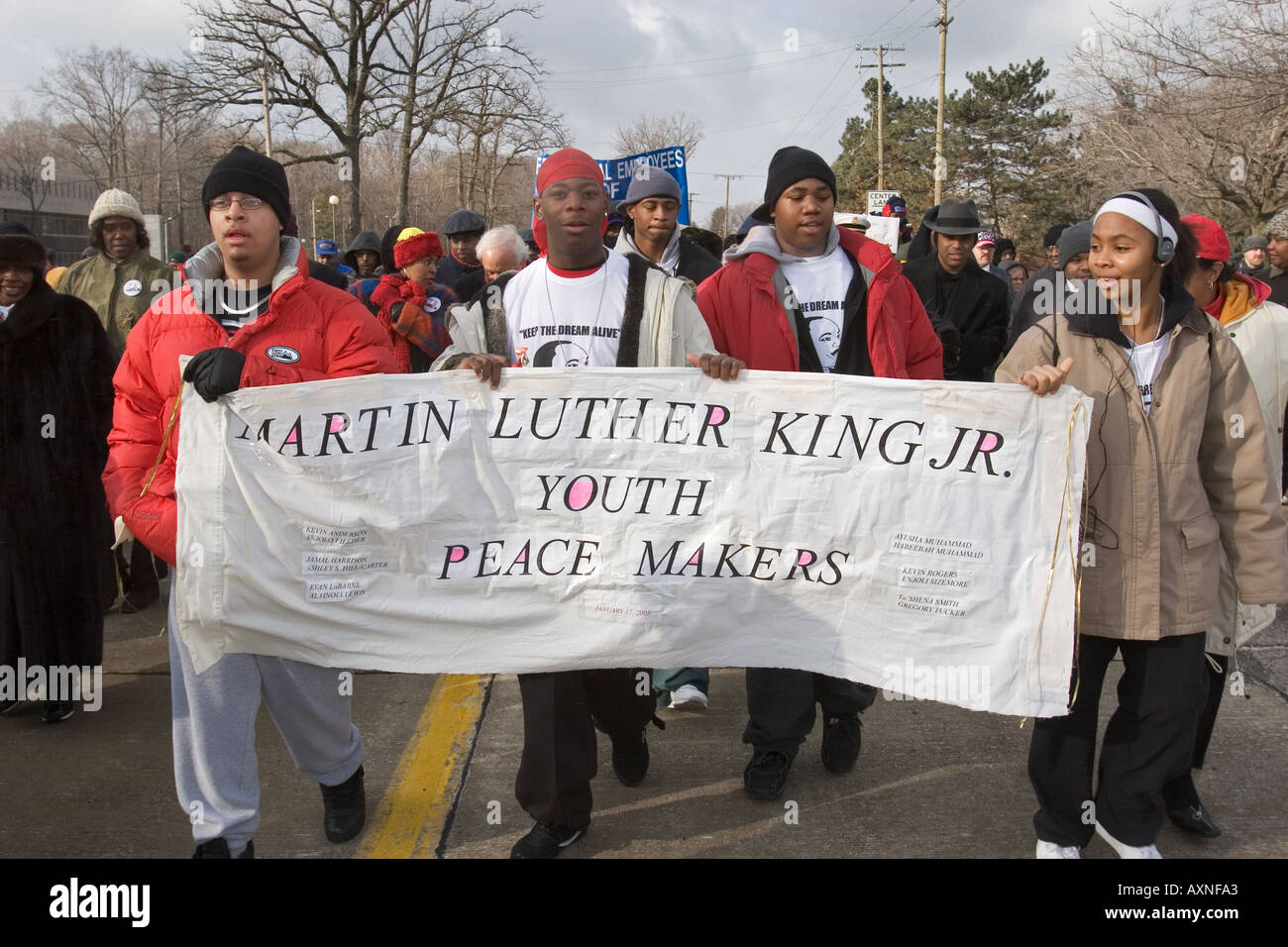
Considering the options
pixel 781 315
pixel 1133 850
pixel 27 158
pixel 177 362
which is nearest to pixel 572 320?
pixel 781 315

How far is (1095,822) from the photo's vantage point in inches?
132

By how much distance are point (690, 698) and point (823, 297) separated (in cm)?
Result: 181

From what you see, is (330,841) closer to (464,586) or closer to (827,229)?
(464,586)

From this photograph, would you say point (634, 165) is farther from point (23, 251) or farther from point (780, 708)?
point (780, 708)

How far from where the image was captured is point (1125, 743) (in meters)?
3.22

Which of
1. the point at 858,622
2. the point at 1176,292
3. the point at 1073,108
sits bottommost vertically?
the point at 858,622

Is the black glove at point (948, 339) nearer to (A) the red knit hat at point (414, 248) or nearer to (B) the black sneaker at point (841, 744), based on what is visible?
(B) the black sneaker at point (841, 744)

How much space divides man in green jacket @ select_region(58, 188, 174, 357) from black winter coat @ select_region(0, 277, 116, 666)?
5.09ft

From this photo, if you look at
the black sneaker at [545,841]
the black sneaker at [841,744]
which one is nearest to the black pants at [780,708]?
the black sneaker at [841,744]

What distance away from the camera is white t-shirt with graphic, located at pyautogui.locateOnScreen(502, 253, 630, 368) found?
136 inches

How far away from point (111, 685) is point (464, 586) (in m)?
2.58

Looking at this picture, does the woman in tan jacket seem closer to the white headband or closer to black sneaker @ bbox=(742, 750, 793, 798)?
the white headband

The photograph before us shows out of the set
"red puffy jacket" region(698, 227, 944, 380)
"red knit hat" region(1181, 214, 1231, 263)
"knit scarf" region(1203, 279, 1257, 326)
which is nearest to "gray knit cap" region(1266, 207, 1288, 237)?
"knit scarf" region(1203, 279, 1257, 326)

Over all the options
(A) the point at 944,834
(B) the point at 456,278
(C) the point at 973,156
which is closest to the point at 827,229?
(A) the point at 944,834
